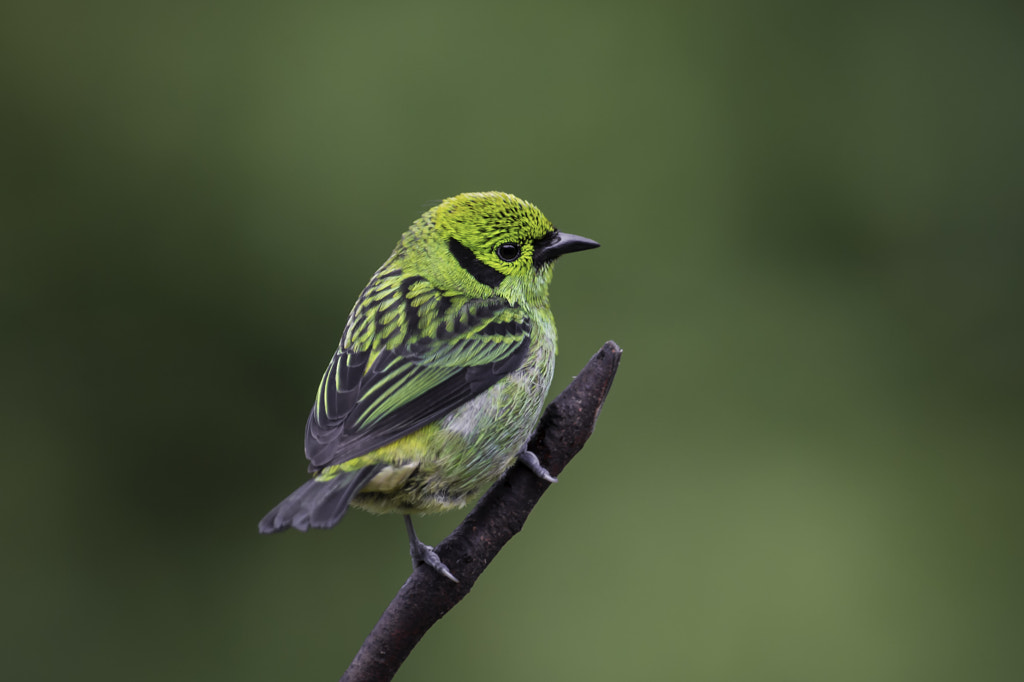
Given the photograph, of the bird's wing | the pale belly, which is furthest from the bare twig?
the bird's wing

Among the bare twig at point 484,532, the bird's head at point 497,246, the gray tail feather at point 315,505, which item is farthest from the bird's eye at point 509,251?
the gray tail feather at point 315,505

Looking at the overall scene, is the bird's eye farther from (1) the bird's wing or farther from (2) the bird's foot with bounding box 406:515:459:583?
(2) the bird's foot with bounding box 406:515:459:583

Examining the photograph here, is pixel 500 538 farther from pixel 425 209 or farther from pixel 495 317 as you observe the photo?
pixel 425 209

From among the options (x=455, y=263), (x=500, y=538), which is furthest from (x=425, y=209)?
(x=500, y=538)

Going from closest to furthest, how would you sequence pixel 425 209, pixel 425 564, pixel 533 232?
pixel 425 564, pixel 533 232, pixel 425 209

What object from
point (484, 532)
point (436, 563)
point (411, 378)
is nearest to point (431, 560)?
point (436, 563)

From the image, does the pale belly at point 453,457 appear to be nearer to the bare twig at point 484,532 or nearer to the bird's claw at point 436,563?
the bare twig at point 484,532
